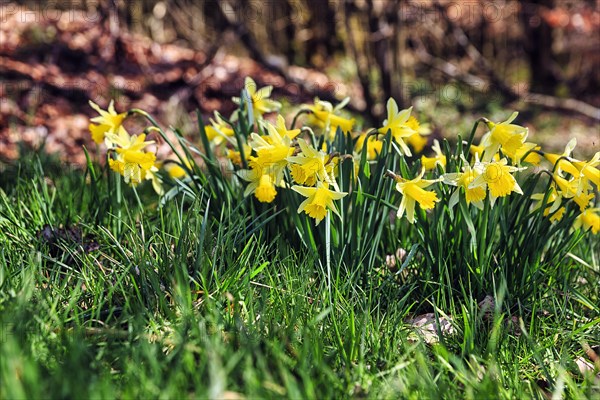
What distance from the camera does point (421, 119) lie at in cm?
623

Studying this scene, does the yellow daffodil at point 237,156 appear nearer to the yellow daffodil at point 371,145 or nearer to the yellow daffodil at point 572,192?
the yellow daffodil at point 371,145

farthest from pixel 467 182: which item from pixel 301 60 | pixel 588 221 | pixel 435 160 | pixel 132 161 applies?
pixel 301 60

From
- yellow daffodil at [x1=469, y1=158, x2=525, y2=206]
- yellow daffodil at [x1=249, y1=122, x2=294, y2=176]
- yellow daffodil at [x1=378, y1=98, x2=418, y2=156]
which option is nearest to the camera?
yellow daffodil at [x1=469, y1=158, x2=525, y2=206]

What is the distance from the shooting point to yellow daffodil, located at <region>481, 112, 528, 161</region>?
2109 millimetres

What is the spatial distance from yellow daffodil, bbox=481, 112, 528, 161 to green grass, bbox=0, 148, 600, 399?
47 centimetres

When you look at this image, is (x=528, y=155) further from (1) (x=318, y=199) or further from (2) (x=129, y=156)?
(2) (x=129, y=156)

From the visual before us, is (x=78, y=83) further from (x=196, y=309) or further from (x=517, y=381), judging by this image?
(x=517, y=381)

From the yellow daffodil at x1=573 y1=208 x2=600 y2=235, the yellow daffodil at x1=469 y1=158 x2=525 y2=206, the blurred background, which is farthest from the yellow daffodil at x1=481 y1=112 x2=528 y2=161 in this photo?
the blurred background

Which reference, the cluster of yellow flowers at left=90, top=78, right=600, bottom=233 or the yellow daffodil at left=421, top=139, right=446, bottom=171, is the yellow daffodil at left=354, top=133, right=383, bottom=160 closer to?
the cluster of yellow flowers at left=90, top=78, right=600, bottom=233

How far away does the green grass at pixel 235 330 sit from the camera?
4.75ft

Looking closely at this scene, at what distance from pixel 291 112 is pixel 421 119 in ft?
4.07

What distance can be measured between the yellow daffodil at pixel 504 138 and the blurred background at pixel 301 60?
294 centimetres

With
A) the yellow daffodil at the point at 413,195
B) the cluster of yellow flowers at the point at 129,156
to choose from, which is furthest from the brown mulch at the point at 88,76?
the yellow daffodil at the point at 413,195

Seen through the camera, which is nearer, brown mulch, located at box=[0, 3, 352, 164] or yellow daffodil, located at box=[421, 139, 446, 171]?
yellow daffodil, located at box=[421, 139, 446, 171]
